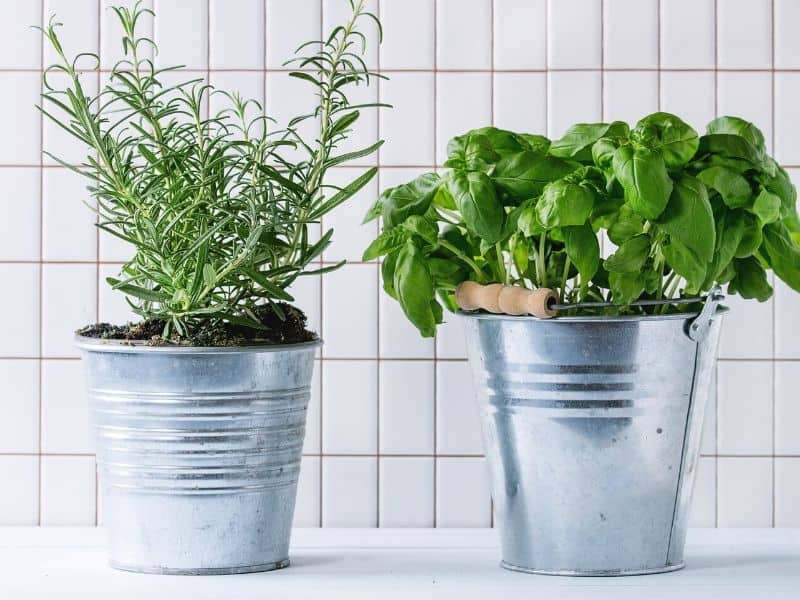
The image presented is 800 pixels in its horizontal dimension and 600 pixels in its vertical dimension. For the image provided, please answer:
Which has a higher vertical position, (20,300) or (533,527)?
(20,300)

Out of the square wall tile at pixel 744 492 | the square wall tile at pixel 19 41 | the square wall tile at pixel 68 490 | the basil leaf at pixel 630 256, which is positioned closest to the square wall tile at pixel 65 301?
the square wall tile at pixel 68 490

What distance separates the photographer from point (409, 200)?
2.60 ft

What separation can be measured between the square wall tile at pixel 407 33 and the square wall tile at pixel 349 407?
33 centimetres

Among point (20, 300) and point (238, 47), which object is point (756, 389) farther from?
point (20, 300)

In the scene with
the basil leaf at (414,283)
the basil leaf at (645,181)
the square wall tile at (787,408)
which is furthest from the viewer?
the square wall tile at (787,408)

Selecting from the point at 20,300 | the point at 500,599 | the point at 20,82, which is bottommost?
the point at 500,599

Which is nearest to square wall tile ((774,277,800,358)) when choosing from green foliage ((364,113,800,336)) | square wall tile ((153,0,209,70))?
green foliage ((364,113,800,336))

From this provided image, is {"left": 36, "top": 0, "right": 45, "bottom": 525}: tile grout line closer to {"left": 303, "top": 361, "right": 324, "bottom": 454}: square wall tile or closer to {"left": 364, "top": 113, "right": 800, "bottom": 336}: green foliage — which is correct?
{"left": 303, "top": 361, "right": 324, "bottom": 454}: square wall tile

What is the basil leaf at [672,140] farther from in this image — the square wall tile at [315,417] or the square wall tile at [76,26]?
the square wall tile at [76,26]

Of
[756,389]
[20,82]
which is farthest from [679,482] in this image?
[20,82]

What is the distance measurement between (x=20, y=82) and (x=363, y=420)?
0.52 m

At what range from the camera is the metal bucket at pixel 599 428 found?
74 centimetres

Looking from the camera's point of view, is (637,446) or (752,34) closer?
(637,446)

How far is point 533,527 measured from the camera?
2.57 ft
